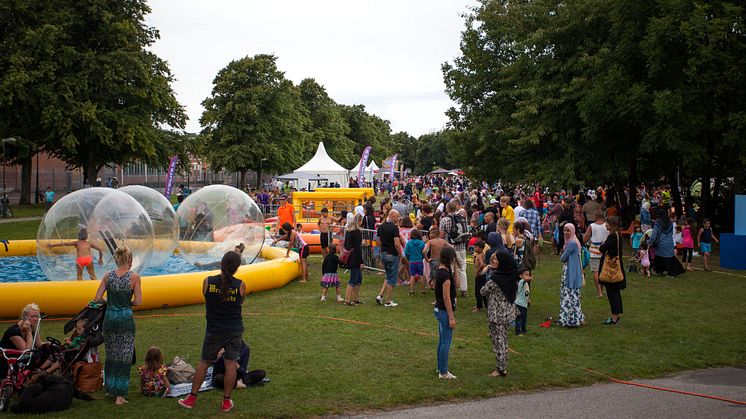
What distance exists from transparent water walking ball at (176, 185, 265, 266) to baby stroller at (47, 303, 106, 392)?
7271 millimetres

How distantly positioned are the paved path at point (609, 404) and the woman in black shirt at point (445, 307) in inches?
32.5

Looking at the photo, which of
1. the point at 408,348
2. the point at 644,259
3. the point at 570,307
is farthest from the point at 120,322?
the point at 644,259

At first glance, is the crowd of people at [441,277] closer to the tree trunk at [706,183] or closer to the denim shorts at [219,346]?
the denim shorts at [219,346]

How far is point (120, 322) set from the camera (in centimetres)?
726

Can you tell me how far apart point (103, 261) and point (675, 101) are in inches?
654

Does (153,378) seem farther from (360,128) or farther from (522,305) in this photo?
(360,128)

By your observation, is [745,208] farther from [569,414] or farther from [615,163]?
[569,414]

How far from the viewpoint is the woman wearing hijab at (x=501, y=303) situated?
8.42 meters

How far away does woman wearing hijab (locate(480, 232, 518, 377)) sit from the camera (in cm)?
842

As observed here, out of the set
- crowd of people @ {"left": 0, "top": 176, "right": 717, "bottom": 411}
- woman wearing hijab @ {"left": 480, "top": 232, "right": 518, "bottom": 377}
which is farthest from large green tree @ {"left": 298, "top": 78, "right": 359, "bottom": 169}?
woman wearing hijab @ {"left": 480, "top": 232, "right": 518, "bottom": 377}

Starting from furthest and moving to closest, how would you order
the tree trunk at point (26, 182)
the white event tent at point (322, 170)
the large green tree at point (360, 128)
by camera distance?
1. the large green tree at point (360, 128)
2. the white event tent at point (322, 170)
3. the tree trunk at point (26, 182)

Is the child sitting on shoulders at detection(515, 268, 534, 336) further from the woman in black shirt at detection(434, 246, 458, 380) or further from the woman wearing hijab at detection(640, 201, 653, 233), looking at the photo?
the woman wearing hijab at detection(640, 201, 653, 233)

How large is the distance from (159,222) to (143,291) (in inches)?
108

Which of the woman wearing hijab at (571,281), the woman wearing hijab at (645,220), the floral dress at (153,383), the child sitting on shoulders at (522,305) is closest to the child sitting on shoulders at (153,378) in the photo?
the floral dress at (153,383)
